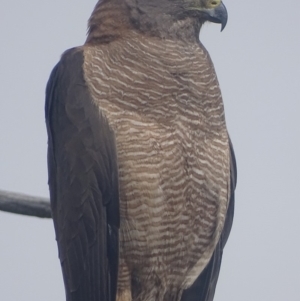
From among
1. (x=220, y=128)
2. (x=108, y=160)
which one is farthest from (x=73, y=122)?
(x=220, y=128)

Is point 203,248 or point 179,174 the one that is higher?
point 179,174

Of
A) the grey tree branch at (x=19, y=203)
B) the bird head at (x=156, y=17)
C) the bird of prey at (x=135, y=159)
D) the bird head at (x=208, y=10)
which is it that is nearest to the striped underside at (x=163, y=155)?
the bird of prey at (x=135, y=159)

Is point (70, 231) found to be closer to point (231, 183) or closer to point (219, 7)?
point (231, 183)

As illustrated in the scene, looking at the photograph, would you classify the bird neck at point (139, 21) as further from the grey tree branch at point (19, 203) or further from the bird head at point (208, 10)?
the grey tree branch at point (19, 203)

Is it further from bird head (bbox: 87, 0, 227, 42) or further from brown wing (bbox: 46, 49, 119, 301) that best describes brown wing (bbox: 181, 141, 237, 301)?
bird head (bbox: 87, 0, 227, 42)

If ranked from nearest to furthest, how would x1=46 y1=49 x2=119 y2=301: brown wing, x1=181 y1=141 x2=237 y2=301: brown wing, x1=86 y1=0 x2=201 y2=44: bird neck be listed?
x1=46 y1=49 x2=119 y2=301: brown wing
x1=86 y1=0 x2=201 y2=44: bird neck
x1=181 y1=141 x2=237 y2=301: brown wing

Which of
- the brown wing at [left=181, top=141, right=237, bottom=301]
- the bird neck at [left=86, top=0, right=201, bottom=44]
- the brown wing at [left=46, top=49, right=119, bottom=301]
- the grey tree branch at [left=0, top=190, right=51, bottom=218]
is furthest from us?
the brown wing at [left=181, top=141, right=237, bottom=301]

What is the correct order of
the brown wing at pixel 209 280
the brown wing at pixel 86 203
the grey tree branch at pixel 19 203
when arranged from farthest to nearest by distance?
the brown wing at pixel 209 280
the brown wing at pixel 86 203
the grey tree branch at pixel 19 203

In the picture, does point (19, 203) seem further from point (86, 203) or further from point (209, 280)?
point (209, 280)

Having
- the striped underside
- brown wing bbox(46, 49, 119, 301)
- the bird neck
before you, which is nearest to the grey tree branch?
brown wing bbox(46, 49, 119, 301)
